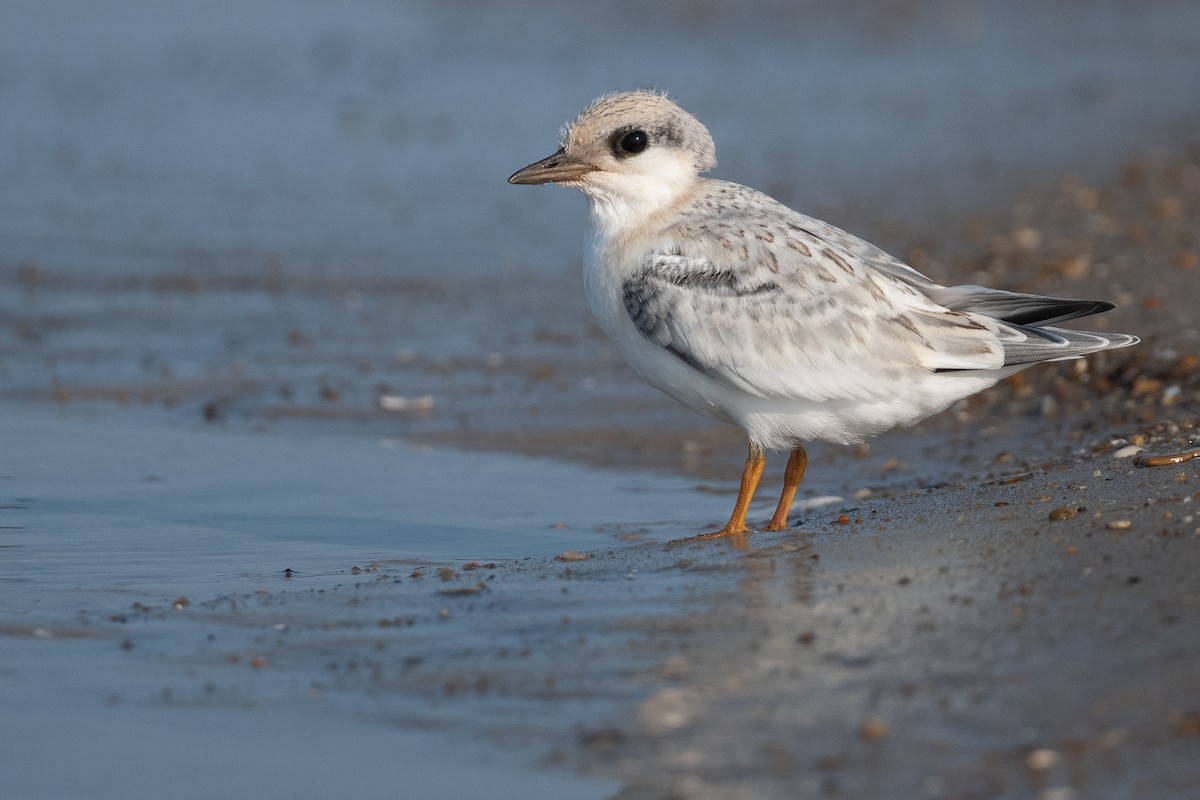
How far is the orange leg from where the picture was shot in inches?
236

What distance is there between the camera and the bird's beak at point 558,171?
641cm

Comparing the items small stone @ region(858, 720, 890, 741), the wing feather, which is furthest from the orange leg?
small stone @ region(858, 720, 890, 741)

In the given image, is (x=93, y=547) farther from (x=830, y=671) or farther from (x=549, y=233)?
(x=549, y=233)

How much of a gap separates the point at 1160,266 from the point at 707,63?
9238 millimetres

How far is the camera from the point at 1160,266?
9.38 m

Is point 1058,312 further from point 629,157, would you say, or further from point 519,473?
point 519,473

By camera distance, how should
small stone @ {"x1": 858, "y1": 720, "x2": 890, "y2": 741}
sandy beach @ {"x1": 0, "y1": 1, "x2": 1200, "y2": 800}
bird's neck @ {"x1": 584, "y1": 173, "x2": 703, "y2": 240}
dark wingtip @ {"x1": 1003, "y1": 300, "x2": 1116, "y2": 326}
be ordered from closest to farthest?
small stone @ {"x1": 858, "y1": 720, "x2": 890, "y2": 741} → sandy beach @ {"x1": 0, "y1": 1, "x2": 1200, "y2": 800} → dark wingtip @ {"x1": 1003, "y1": 300, "x2": 1116, "y2": 326} → bird's neck @ {"x1": 584, "y1": 173, "x2": 703, "y2": 240}

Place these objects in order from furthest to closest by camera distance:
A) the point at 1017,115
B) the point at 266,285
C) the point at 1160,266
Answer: the point at 1017,115
the point at 266,285
the point at 1160,266

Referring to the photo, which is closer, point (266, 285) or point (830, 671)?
point (830, 671)

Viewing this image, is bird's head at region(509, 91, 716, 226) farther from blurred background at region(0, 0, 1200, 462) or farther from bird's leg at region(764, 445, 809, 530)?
blurred background at region(0, 0, 1200, 462)

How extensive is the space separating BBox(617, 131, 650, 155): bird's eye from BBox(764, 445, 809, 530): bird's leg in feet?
4.54

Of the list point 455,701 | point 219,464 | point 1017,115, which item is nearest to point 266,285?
point 219,464

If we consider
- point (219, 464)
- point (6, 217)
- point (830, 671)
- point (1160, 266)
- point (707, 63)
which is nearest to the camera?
point (830, 671)

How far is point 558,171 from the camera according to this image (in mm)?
6418
